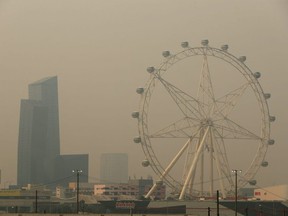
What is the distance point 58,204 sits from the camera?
13250 centimetres

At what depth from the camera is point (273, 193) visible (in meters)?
132

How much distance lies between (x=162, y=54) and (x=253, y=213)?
86.1 ft

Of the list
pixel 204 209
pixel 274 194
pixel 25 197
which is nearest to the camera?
pixel 204 209

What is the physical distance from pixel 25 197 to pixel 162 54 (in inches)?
2591

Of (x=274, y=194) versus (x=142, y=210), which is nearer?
(x=142, y=210)

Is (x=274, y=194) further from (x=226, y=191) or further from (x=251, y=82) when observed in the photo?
(x=251, y=82)

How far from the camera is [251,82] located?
10388 centimetres

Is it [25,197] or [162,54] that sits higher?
[162,54]

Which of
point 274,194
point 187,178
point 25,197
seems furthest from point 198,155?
point 25,197

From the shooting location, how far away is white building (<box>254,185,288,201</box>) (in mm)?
128625

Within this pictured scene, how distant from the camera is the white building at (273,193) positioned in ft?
422

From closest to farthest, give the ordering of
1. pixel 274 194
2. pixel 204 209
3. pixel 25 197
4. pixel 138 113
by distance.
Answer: pixel 138 113 → pixel 204 209 → pixel 274 194 → pixel 25 197

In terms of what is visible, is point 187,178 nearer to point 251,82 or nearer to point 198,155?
point 198,155

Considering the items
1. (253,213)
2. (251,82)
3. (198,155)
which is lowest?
(253,213)
